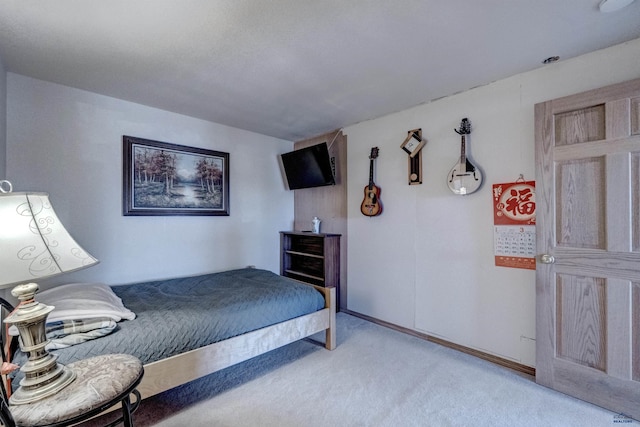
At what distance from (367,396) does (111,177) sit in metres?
2.99

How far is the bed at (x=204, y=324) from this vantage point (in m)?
1.69

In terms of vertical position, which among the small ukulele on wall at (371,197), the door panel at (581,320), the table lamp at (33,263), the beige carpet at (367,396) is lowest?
the beige carpet at (367,396)

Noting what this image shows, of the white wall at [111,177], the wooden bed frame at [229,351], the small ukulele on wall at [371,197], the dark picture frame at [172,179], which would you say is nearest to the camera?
the wooden bed frame at [229,351]

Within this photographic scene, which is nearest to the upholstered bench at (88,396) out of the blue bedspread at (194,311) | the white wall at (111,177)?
the blue bedspread at (194,311)

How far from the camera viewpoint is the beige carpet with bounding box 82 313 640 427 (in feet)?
5.77

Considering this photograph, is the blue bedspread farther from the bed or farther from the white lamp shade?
the white lamp shade

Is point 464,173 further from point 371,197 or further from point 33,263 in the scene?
point 33,263

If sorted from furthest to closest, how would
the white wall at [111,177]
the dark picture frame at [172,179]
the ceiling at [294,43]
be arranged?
the dark picture frame at [172,179] → the white wall at [111,177] → the ceiling at [294,43]

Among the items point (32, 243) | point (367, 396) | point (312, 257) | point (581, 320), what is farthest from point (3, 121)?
point (581, 320)

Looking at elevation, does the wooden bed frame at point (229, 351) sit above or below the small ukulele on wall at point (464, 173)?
below

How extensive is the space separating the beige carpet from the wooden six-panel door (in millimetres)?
230

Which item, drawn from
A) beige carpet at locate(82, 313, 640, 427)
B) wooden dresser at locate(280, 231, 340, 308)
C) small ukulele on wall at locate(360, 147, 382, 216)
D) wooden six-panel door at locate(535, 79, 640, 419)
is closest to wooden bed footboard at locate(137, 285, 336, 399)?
beige carpet at locate(82, 313, 640, 427)

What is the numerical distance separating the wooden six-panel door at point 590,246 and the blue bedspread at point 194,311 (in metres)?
1.81

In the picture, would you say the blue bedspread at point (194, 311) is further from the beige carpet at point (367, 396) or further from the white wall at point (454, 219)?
the white wall at point (454, 219)
